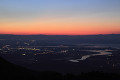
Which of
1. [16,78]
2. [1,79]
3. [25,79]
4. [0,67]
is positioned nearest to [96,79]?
[25,79]

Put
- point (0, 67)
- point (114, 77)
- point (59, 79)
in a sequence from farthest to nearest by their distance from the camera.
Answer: point (0, 67)
point (114, 77)
point (59, 79)

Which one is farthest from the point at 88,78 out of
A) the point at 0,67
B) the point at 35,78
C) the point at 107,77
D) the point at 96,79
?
the point at 0,67

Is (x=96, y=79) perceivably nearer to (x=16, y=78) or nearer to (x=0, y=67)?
(x=16, y=78)

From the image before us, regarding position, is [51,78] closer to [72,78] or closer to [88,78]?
[72,78]

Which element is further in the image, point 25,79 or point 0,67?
point 0,67

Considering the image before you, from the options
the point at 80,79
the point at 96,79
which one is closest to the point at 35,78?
the point at 80,79

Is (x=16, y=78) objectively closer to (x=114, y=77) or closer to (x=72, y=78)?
(x=72, y=78)

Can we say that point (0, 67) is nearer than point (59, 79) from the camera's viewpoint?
No

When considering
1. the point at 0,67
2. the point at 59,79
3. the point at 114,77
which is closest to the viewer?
the point at 59,79
